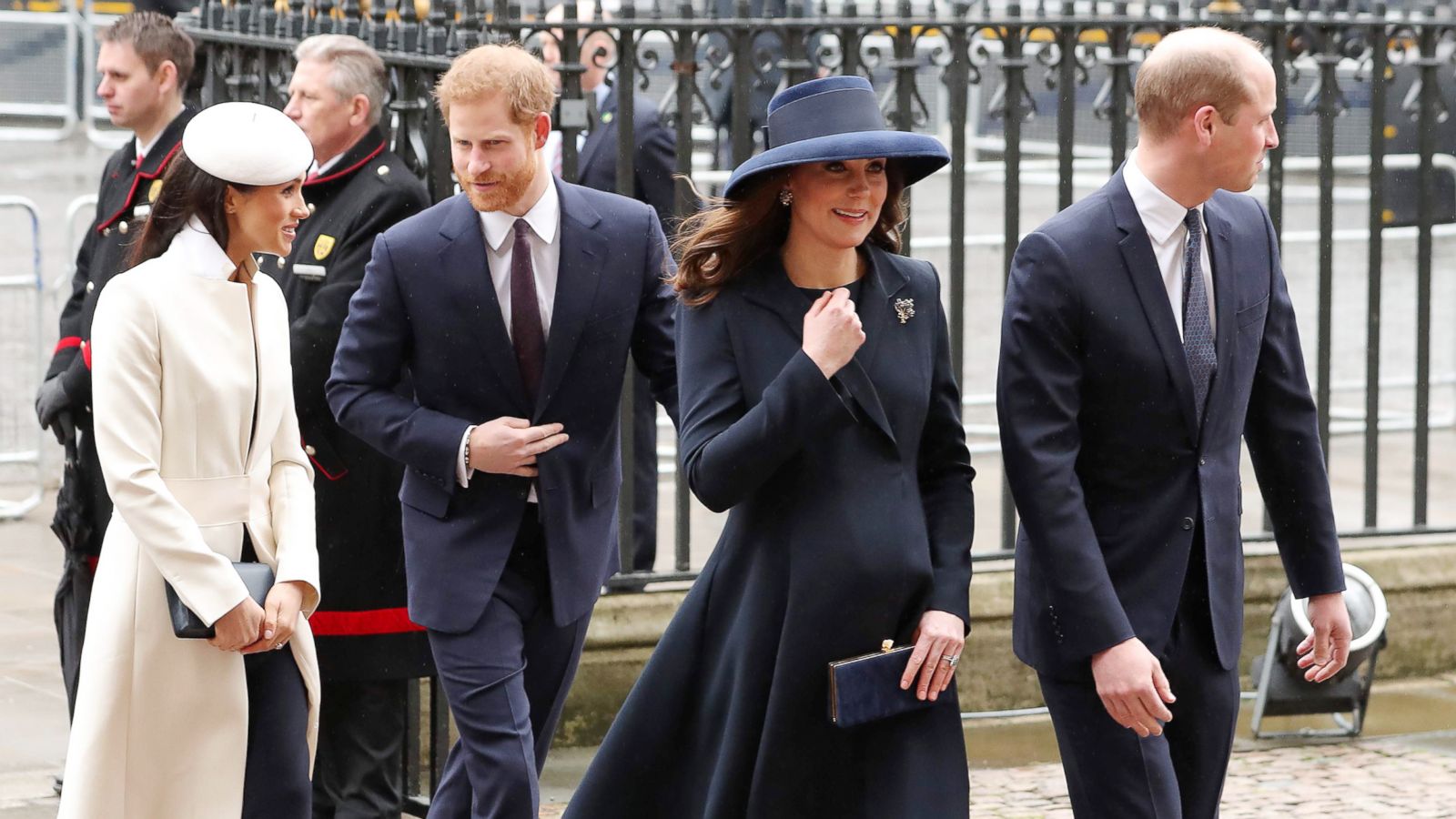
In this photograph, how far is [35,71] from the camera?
20078mm

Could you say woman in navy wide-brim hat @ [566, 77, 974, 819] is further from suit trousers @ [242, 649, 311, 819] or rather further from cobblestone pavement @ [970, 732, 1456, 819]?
cobblestone pavement @ [970, 732, 1456, 819]

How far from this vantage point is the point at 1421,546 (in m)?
7.32

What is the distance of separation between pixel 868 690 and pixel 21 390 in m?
7.89

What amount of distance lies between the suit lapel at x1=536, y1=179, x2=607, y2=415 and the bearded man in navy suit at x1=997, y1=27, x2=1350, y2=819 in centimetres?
102

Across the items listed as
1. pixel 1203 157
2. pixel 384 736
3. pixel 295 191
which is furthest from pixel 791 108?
pixel 384 736

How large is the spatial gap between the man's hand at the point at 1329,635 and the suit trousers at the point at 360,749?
96.0 inches

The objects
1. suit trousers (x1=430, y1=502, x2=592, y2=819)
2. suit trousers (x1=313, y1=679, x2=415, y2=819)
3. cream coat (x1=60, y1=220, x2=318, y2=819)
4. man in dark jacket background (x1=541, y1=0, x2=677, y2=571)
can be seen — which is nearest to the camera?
cream coat (x1=60, y1=220, x2=318, y2=819)

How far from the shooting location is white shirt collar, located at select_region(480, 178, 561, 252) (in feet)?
15.1

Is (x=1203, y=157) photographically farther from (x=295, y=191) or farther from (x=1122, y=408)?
(x=295, y=191)

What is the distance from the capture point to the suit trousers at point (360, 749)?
559cm

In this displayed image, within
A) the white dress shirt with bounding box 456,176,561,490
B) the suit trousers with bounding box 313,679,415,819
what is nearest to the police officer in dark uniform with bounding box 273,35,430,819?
the suit trousers with bounding box 313,679,415,819

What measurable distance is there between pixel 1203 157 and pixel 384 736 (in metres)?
2.78

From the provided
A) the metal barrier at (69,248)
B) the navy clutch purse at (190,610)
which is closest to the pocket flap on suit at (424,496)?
the navy clutch purse at (190,610)

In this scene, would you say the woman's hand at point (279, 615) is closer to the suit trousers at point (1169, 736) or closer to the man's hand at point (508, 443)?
the man's hand at point (508, 443)
